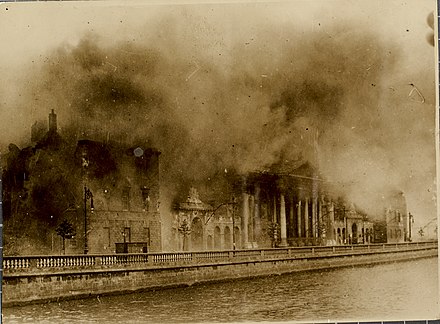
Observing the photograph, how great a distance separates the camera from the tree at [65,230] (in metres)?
4.90

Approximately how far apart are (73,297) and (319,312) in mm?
1551

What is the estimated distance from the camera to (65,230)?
4910 mm

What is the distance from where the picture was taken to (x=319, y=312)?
4965mm

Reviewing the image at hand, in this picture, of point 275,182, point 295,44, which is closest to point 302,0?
point 295,44

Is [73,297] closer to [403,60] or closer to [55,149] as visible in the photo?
[55,149]

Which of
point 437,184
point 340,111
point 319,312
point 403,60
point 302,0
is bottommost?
point 319,312

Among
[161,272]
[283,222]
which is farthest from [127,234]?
[283,222]

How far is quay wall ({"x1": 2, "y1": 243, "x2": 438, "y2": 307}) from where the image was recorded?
4848 millimetres

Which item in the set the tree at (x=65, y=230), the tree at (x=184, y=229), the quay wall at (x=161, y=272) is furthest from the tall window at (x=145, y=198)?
the tree at (x=65, y=230)

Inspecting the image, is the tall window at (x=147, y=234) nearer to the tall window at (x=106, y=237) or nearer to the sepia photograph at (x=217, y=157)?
the sepia photograph at (x=217, y=157)

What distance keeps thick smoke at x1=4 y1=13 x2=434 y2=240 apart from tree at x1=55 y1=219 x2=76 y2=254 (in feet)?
1.83

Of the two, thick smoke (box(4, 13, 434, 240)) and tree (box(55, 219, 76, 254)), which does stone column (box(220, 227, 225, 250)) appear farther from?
tree (box(55, 219, 76, 254))

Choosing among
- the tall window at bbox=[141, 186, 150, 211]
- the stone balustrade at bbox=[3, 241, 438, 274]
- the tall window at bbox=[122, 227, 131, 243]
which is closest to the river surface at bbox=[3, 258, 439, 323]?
the stone balustrade at bbox=[3, 241, 438, 274]

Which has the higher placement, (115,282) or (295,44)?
(295,44)
